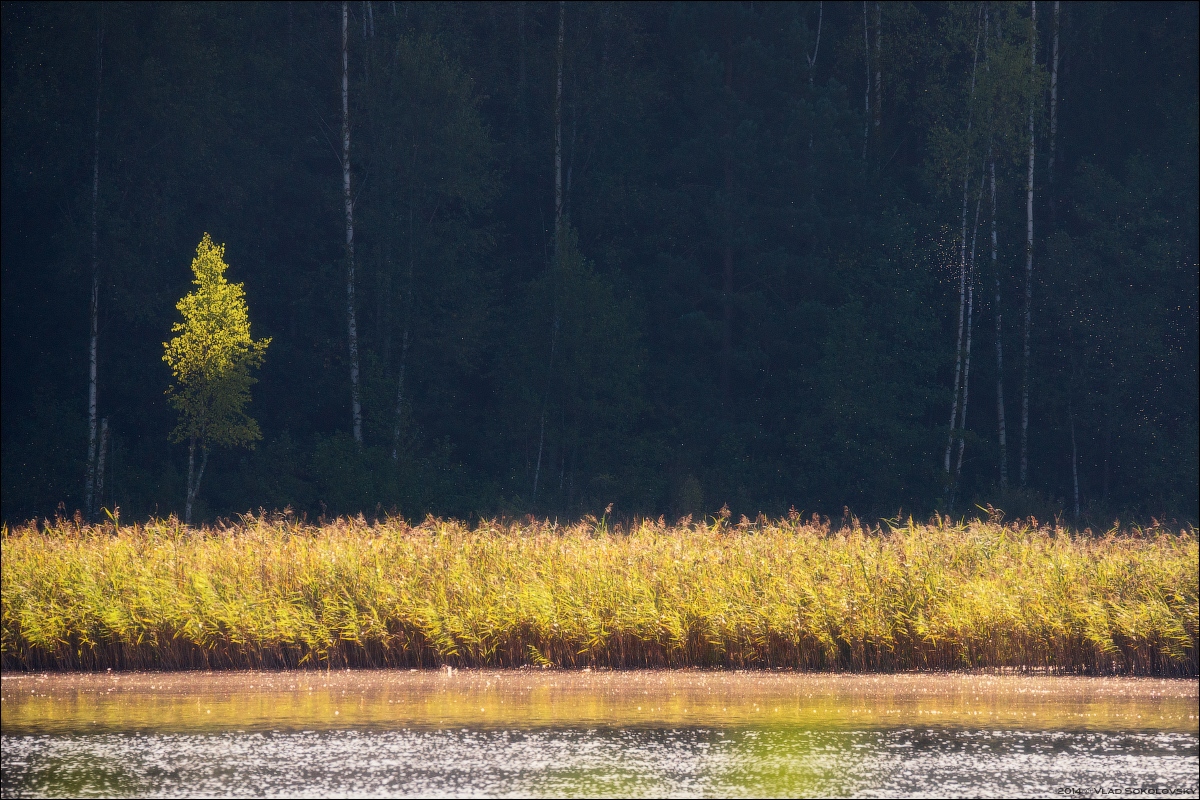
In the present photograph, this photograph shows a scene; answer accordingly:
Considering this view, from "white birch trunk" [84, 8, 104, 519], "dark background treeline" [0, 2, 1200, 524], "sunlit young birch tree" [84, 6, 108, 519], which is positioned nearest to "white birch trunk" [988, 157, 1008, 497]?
"dark background treeline" [0, 2, 1200, 524]

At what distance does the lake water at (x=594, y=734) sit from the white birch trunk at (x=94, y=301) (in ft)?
62.5

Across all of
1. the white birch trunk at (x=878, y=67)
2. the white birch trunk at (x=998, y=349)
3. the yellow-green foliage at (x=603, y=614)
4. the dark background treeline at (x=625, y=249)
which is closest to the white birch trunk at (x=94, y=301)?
the dark background treeline at (x=625, y=249)

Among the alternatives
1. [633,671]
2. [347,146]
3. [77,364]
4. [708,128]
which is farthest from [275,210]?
[633,671]

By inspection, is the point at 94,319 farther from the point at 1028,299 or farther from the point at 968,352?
the point at 1028,299

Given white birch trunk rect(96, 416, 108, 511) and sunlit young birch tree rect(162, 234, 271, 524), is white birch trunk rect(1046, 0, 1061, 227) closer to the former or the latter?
sunlit young birch tree rect(162, 234, 271, 524)

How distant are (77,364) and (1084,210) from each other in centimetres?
2568

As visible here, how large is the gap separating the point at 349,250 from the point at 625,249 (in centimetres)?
755

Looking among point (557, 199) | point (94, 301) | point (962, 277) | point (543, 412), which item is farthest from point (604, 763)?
point (557, 199)

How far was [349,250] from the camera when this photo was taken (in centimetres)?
3666

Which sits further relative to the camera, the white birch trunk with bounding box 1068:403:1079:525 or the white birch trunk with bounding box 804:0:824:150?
the white birch trunk with bounding box 804:0:824:150

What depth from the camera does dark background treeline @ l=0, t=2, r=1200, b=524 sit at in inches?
1394

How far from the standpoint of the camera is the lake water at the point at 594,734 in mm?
9086

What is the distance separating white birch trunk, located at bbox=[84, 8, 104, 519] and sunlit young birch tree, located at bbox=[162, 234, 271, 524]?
6.69ft

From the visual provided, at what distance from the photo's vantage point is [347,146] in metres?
36.5
